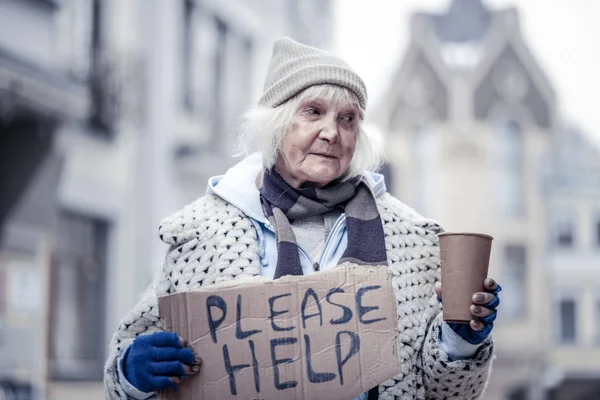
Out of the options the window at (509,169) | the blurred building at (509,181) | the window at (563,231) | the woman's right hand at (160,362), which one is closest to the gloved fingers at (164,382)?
the woman's right hand at (160,362)

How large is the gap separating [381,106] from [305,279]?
31565mm

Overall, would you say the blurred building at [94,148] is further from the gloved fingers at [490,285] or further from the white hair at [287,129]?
the gloved fingers at [490,285]

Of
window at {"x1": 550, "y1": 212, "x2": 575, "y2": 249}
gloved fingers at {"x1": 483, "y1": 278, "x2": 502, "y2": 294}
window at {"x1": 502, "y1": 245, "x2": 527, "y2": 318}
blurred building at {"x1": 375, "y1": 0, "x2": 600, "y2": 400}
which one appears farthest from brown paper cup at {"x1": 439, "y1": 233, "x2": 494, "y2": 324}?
window at {"x1": 550, "y1": 212, "x2": 575, "y2": 249}

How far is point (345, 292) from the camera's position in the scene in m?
3.20

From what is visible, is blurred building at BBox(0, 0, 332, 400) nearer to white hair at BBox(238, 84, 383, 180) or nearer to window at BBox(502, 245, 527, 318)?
white hair at BBox(238, 84, 383, 180)

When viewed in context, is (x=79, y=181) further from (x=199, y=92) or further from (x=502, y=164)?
(x=502, y=164)

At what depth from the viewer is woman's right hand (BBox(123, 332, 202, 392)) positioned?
312 cm

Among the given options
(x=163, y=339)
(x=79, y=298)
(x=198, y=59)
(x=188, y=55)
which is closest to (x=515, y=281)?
(x=198, y=59)

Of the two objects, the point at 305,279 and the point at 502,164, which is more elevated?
the point at 502,164

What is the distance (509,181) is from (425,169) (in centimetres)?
244

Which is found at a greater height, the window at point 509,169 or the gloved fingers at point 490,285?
the window at point 509,169

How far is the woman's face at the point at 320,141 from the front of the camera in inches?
136

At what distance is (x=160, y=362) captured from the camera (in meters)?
3.12

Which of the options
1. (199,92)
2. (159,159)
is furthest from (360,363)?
(199,92)
